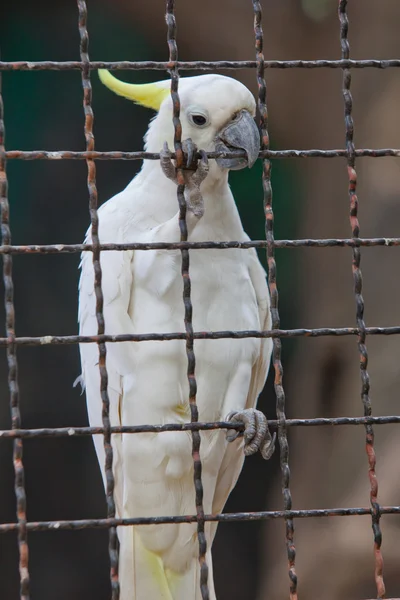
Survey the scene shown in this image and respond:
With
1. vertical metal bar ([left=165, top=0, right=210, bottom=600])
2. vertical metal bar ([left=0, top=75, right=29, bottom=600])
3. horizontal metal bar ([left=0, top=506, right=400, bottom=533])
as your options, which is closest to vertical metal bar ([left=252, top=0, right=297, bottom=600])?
horizontal metal bar ([left=0, top=506, right=400, bottom=533])

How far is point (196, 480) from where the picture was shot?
131 centimetres

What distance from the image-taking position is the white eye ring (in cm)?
208

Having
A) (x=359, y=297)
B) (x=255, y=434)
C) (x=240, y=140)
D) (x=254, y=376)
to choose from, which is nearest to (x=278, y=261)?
(x=254, y=376)

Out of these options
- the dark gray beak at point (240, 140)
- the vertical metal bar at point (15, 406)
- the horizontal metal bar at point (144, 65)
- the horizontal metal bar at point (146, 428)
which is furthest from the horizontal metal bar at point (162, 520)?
the dark gray beak at point (240, 140)

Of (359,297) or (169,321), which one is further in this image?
(169,321)

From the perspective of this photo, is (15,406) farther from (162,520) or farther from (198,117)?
(198,117)

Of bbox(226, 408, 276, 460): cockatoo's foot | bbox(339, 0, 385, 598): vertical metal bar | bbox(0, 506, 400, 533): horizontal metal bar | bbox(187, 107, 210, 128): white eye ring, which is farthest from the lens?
bbox(187, 107, 210, 128): white eye ring

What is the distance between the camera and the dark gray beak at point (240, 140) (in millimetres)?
1972

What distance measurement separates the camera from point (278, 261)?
3393 mm

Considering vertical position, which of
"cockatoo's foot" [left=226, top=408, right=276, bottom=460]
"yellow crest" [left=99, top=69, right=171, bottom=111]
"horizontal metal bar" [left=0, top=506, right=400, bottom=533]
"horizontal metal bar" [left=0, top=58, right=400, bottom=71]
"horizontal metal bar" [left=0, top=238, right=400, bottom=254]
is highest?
"yellow crest" [left=99, top=69, right=171, bottom=111]

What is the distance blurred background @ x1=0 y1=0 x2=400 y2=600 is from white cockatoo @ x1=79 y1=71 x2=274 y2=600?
3.44 feet

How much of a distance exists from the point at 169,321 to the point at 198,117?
533 mm

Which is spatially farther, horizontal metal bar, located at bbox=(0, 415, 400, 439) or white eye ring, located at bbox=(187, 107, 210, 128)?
white eye ring, located at bbox=(187, 107, 210, 128)

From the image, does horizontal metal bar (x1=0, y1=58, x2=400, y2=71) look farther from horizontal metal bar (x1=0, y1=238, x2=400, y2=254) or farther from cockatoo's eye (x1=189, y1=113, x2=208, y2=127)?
cockatoo's eye (x1=189, y1=113, x2=208, y2=127)
